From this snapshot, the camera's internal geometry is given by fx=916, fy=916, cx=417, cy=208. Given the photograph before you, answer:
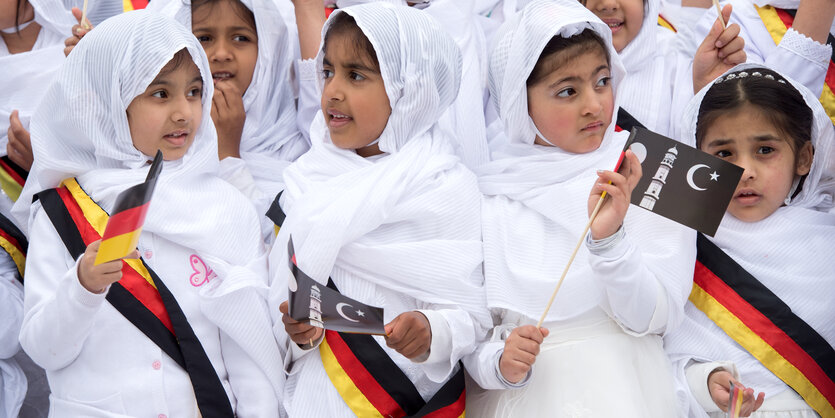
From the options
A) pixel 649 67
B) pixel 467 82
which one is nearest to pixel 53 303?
pixel 467 82

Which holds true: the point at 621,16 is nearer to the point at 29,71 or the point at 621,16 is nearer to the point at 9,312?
the point at 29,71

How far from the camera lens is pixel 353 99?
2756 millimetres

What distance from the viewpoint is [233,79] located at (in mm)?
3379

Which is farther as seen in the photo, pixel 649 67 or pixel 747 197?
pixel 649 67

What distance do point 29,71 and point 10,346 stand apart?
1.02 m

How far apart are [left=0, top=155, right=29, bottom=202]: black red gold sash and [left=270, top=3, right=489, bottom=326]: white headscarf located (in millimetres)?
983

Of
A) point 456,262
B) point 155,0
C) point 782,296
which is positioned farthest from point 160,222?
point 782,296

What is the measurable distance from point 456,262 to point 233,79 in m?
1.27

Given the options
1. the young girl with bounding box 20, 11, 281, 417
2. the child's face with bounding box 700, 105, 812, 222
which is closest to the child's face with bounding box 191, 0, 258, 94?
the young girl with bounding box 20, 11, 281, 417

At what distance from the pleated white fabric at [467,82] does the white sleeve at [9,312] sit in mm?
1453

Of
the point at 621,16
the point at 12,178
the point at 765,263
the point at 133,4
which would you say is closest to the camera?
the point at 765,263

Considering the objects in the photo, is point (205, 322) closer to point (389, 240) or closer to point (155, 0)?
point (389, 240)

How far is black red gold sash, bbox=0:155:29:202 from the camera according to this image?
3.11 meters

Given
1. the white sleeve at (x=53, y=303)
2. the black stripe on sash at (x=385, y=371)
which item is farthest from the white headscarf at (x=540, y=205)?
the white sleeve at (x=53, y=303)
